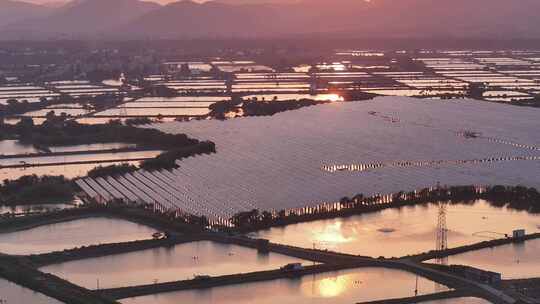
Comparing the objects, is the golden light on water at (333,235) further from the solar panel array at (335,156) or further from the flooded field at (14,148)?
the flooded field at (14,148)

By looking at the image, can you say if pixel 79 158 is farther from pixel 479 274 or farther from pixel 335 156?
pixel 479 274

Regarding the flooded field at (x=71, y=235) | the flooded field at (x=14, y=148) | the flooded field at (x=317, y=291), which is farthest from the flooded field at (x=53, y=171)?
the flooded field at (x=317, y=291)

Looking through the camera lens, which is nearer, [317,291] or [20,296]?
[20,296]

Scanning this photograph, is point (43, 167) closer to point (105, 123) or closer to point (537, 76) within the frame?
point (105, 123)

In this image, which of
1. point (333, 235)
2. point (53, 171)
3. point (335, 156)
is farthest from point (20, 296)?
point (335, 156)

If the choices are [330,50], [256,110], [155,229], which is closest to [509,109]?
[256,110]

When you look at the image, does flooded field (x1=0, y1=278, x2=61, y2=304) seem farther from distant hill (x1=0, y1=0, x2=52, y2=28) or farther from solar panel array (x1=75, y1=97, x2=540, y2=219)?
distant hill (x1=0, y1=0, x2=52, y2=28)

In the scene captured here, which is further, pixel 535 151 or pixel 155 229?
pixel 535 151
